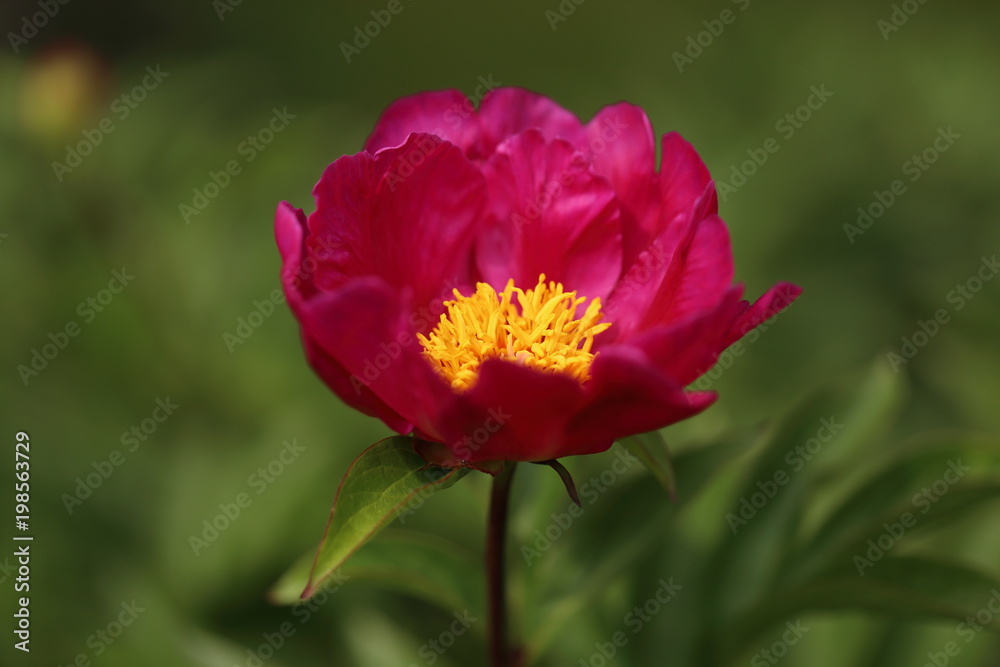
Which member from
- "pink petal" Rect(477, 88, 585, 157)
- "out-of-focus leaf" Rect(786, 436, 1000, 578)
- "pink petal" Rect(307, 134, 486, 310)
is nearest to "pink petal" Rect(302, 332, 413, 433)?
"pink petal" Rect(307, 134, 486, 310)

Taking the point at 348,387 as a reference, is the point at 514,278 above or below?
above

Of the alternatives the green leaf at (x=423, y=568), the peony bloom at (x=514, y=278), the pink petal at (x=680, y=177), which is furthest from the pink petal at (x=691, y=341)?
the green leaf at (x=423, y=568)

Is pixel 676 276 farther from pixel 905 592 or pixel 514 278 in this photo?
pixel 905 592

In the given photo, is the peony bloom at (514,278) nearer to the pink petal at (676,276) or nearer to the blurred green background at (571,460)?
the pink petal at (676,276)

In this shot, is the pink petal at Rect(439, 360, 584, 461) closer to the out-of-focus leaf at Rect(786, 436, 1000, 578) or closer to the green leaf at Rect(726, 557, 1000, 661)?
the green leaf at Rect(726, 557, 1000, 661)

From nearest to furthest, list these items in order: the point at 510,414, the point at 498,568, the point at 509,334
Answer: the point at 510,414
the point at 498,568
the point at 509,334

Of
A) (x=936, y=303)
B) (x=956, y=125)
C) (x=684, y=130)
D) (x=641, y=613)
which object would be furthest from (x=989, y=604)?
(x=956, y=125)

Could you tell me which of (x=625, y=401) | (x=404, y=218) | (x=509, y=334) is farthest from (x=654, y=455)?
(x=404, y=218)
